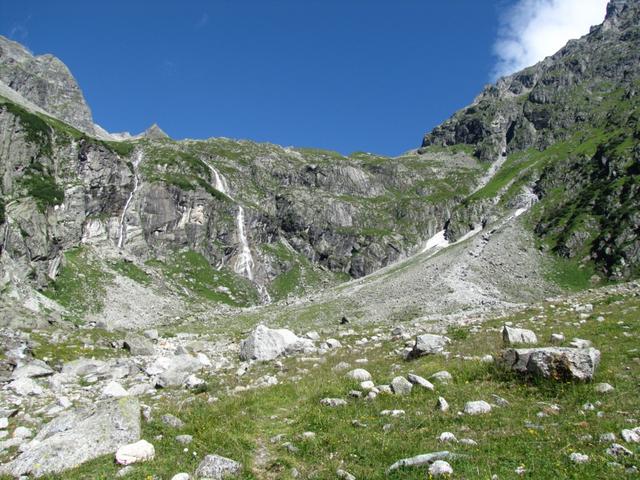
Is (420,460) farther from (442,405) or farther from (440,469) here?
(442,405)

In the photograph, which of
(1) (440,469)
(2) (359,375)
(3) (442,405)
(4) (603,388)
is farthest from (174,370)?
(4) (603,388)

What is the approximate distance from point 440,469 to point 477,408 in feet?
11.2

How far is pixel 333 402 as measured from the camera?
12.4 m

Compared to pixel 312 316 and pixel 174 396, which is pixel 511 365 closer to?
pixel 174 396

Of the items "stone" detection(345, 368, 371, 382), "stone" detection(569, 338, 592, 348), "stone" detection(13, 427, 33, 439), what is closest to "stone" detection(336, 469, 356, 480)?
"stone" detection(345, 368, 371, 382)

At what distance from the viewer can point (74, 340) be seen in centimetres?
3155

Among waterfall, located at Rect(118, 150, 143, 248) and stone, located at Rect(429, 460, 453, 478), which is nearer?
stone, located at Rect(429, 460, 453, 478)

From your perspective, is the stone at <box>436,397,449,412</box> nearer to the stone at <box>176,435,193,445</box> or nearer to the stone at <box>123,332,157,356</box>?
the stone at <box>176,435,193,445</box>

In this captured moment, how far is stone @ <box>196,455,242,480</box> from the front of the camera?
8.52 meters

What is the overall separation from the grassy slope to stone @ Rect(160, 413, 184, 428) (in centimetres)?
19

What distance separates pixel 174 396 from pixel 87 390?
4.71 metres

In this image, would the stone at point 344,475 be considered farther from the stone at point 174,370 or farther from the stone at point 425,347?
the stone at point 174,370

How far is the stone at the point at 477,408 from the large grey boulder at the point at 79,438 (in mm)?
7741

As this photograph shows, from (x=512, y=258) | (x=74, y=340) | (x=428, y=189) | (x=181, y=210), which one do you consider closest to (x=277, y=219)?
(x=181, y=210)
